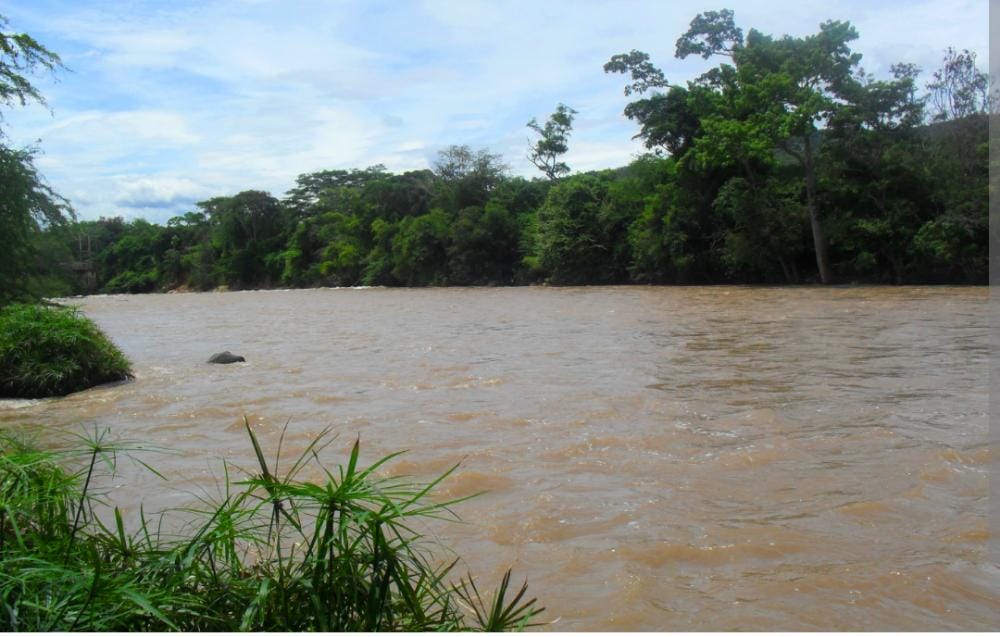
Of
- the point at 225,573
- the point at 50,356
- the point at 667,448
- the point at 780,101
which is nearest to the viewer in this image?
the point at 225,573

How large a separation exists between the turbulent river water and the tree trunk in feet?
40.6

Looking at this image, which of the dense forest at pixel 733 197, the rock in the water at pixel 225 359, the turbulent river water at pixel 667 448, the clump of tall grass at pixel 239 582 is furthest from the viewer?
the dense forest at pixel 733 197

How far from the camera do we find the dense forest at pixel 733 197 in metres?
22.0

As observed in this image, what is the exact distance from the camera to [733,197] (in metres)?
27.7

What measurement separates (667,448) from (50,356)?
837 centimetres

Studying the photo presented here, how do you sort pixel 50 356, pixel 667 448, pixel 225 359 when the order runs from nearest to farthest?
pixel 667 448, pixel 50 356, pixel 225 359

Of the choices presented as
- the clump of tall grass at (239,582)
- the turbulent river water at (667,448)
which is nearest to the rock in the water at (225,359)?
the turbulent river water at (667,448)

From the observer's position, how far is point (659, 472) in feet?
17.1

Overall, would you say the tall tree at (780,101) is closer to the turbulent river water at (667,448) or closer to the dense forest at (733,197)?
the dense forest at (733,197)

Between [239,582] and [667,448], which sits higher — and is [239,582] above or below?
above

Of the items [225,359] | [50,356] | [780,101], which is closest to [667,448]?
[50,356]

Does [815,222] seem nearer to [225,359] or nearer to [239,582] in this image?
[225,359]

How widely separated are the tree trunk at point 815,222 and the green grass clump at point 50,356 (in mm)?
22551

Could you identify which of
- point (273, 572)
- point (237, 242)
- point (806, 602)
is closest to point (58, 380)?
point (273, 572)
